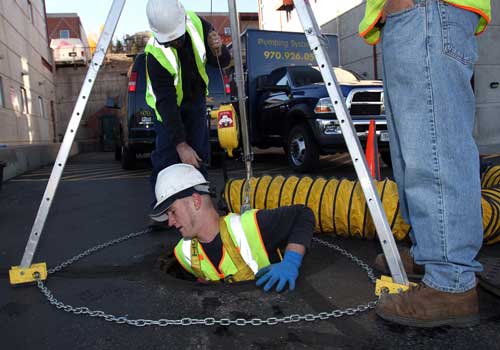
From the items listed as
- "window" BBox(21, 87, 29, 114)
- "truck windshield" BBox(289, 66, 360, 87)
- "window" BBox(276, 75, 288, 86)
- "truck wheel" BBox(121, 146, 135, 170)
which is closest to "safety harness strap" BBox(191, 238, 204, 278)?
"truck windshield" BBox(289, 66, 360, 87)

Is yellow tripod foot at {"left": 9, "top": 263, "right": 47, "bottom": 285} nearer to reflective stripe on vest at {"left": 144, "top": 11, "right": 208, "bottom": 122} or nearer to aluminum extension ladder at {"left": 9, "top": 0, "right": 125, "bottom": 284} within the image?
aluminum extension ladder at {"left": 9, "top": 0, "right": 125, "bottom": 284}

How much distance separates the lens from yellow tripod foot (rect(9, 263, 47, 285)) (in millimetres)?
2516

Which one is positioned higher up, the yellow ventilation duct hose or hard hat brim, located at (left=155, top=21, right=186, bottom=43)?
hard hat brim, located at (left=155, top=21, right=186, bottom=43)

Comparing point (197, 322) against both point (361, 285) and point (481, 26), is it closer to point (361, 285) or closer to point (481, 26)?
point (361, 285)

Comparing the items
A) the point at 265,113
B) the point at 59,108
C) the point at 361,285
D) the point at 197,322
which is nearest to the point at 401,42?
the point at 361,285

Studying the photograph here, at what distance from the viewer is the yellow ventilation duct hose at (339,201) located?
297 centimetres

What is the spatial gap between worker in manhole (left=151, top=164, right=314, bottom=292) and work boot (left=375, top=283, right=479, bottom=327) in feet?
2.10

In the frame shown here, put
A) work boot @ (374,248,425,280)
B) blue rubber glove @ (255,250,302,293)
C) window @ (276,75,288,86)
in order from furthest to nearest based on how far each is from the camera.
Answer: window @ (276,75,288,86), work boot @ (374,248,425,280), blue rubber glove @ (255,250,302,293)

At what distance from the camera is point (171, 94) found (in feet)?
10.0

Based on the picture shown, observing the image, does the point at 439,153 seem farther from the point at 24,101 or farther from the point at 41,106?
the point at 41,106

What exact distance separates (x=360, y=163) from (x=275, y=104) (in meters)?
5.89

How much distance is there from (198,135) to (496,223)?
2.30m

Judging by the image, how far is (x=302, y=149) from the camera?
6.99m

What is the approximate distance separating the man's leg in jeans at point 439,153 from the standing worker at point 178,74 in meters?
1.49
